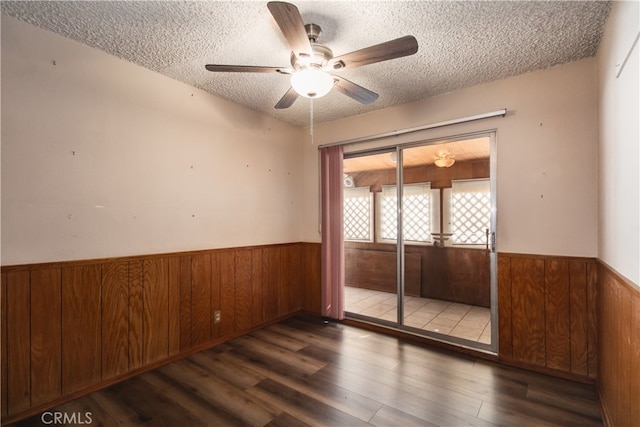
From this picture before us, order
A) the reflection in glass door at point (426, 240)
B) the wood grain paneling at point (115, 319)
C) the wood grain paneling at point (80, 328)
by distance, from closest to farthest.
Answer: the wood grain paneling at point (80, 328) → the wood grain paneling at point (115, 319) → the reflection in glass door at point (426, 240)

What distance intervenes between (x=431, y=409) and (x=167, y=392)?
1.77 metres

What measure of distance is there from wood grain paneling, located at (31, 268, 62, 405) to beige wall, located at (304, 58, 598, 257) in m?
3.32

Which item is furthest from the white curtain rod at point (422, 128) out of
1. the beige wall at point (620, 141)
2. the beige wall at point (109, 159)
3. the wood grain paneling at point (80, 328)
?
the wood grain paneling at point (80, 328)

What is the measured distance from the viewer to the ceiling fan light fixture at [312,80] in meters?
1.66

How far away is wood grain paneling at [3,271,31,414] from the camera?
5.46 ft

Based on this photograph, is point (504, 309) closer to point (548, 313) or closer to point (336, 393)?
point (548, 313)

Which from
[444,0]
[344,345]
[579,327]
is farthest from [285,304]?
[444,0]

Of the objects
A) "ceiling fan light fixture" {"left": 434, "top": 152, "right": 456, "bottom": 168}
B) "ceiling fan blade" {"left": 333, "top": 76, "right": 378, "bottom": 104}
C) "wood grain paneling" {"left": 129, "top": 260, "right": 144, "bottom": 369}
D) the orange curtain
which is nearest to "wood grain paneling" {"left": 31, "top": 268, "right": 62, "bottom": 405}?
"wood grain paneling" {"left": 129, "top": 260, "right": 144, "bottom": 369}

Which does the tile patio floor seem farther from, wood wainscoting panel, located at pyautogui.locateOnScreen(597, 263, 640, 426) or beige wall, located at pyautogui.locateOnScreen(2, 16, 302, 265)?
beige wall, located at pyautogui.locateOnScreen(2, 16, 302, 265)

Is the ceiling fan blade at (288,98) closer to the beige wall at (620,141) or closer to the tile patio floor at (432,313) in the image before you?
the beige wall at (620,141)

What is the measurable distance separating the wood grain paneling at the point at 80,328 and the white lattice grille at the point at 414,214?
3711 millimetres

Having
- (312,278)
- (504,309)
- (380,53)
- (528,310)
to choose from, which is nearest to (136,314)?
(312,278)

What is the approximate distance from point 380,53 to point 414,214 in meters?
3.38

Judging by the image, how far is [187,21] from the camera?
173 centimetres
